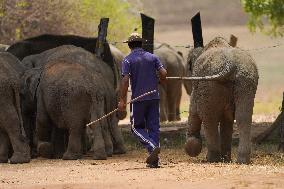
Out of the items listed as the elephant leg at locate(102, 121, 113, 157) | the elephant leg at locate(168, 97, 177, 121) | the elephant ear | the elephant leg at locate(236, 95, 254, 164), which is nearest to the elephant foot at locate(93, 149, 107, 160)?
the elephant leg at locate(102, 121, 113, 157)

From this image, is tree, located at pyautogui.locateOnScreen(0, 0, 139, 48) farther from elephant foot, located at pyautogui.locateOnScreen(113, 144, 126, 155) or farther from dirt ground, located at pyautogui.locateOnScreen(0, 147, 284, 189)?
dirt ground, located at pyautogui.locateOnScreen(0, 147, 284, 189)

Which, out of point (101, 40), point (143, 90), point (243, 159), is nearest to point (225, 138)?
point (243, 159)

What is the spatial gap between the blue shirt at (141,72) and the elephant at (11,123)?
2651 mm

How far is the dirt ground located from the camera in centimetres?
1096

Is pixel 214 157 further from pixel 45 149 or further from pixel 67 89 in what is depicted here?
pixel 45 149

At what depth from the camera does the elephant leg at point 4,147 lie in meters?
15.5

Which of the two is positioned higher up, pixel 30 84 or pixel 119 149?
pixel 30 84

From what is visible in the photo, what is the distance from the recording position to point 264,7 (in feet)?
82.6

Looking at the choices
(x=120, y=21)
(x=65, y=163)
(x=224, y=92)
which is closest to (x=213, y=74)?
(x=224, y=92)

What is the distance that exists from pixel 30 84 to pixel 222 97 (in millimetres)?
4308

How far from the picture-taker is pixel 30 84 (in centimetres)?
1703

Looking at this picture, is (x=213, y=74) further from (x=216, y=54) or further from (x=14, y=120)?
(x=14, y=120)

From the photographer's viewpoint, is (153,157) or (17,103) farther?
(17,103)

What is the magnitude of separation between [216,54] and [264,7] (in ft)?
36.5
